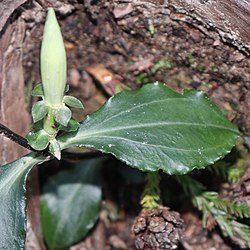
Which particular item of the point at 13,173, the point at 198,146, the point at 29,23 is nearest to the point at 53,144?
the point at 13,173

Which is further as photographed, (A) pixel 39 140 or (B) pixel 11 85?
(B) pixel 11 85

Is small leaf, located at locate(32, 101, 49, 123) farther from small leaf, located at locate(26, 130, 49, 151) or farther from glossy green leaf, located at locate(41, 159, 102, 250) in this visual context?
glossy green leaf, located at locate(41, 159, 102, 250)

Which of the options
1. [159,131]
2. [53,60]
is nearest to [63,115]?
[53,60]

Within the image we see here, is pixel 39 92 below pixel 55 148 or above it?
above

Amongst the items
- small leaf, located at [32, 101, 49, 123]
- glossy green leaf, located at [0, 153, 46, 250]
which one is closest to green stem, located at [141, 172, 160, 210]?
glossy green leaf, located at [0, 153, 46, 250]

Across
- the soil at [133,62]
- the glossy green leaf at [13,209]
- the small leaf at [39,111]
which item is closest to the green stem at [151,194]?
the soil at [133,62]

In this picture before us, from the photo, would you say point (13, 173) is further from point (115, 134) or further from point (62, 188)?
point (62, 188)

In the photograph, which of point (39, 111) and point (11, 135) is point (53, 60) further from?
point (11, 135)
